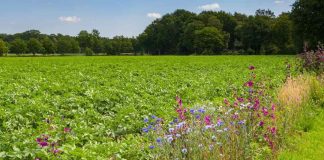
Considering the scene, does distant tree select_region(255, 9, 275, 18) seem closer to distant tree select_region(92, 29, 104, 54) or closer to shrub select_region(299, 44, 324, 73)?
distant tree select_region(92, 29, 104, 54)

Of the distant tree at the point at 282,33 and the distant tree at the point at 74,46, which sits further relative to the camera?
the distant tree at the point at 74,46

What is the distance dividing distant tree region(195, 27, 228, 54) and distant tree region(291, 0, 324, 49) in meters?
50.5

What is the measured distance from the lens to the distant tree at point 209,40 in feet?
386

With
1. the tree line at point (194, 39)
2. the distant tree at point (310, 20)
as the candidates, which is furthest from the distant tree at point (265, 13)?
→ the distant tree at point (310, 20)

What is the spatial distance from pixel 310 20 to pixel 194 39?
2322 inches

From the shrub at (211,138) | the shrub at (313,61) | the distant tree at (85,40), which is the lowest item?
the shrub at (211,138)

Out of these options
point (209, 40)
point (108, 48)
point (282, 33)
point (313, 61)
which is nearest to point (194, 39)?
point (209, 40)

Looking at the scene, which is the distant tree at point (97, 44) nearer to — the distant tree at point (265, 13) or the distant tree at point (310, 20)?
the distant tree at point (265, 13)

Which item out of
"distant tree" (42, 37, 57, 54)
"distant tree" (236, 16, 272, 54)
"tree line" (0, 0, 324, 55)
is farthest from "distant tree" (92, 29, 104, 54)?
"distant tree" (236, 16, 272, 54)

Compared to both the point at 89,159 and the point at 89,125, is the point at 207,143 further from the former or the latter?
the point at 89,125

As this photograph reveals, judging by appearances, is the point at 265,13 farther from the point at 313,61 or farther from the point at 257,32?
the point at 313,61

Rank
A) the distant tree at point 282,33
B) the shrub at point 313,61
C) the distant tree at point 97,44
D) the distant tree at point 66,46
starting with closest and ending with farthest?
1. the shrub at point 313,61
2. the distant tree at point 282,33
3. the distant tree at point 66,46
4. the distant tree at point 97,44

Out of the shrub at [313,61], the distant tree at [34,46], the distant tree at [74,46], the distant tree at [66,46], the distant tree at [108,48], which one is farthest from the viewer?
the distant tree at [108,48]

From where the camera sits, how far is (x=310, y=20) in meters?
64.5
